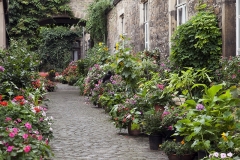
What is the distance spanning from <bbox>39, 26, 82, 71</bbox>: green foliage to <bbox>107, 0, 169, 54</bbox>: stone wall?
6.47m

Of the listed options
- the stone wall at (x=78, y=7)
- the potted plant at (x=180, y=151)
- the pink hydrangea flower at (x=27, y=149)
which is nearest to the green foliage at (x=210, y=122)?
the potted plant at (x=180, y=151)

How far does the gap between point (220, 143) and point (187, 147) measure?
700 millimetres

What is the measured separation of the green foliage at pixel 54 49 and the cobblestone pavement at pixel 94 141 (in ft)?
48.6

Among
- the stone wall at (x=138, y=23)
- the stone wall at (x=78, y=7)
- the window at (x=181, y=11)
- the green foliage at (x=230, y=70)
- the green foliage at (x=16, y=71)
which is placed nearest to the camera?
the green foliage at (x=230, y=70)

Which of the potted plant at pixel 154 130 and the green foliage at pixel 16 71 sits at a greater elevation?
the green foliage at pixel 16 71

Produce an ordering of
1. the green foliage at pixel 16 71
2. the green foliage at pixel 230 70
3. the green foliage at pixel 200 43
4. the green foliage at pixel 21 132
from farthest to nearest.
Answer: the green foliage at pixel 16 71 < the green foliage at pixel 200 43 < the green foliage at pixel 230 70 < the green foliage at pixel 21 132

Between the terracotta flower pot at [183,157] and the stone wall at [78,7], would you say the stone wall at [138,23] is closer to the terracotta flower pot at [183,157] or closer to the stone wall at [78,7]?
the stone wall at [78,7]

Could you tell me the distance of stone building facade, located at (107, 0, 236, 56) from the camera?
702 cm

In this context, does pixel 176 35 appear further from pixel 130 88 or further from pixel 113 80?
pixel 113 80

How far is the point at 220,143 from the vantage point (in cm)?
429

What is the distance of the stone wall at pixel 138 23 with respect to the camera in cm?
1056

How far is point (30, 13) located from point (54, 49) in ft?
14.7

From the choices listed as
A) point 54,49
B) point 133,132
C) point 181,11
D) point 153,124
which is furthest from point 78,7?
point 153,124

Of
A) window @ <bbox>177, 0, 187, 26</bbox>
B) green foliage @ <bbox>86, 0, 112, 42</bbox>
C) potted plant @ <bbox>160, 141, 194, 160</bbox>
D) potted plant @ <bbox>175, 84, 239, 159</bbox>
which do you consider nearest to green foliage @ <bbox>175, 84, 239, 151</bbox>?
potted plant @ <bbox>175, 84, 239, 159</bbox>
